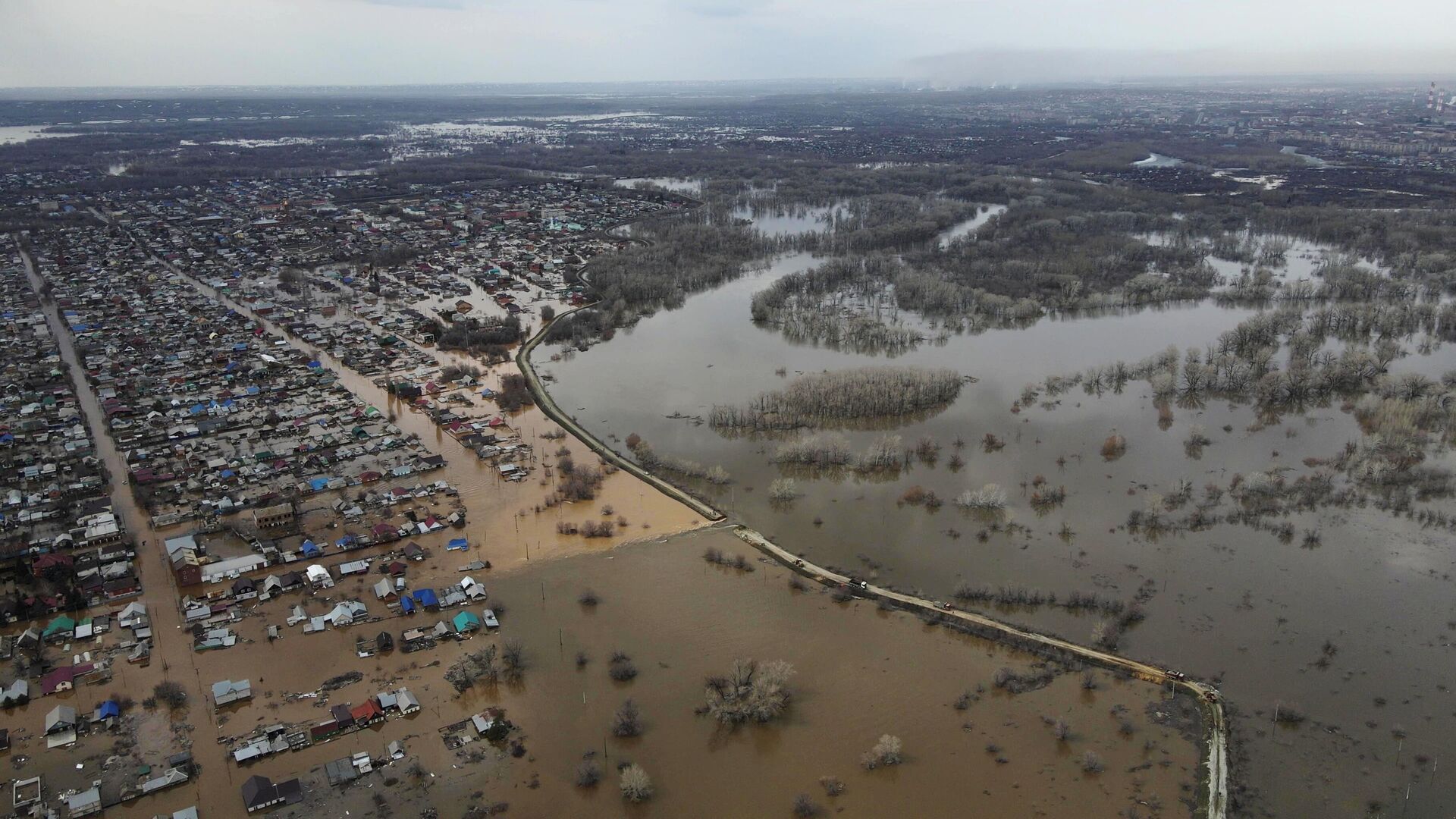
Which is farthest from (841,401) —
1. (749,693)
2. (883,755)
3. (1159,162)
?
(1159,162)

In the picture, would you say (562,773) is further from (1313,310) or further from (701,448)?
(1313,310)

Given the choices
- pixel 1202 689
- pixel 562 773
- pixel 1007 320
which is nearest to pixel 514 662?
pixel 562 773

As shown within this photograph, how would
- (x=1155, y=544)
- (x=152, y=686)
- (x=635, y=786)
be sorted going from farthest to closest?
(x=1155, y=544)
(x=152, y=686)
(x=635, y=786)

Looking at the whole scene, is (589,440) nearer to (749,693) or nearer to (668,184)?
(749,693)

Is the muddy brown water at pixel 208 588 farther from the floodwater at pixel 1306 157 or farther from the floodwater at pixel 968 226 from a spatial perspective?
the floodwater at pixel 1306 157

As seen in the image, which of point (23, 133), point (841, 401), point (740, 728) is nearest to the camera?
point (740, 728)
